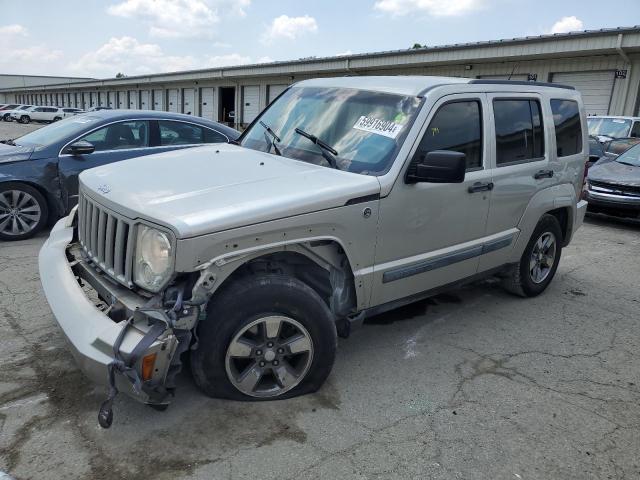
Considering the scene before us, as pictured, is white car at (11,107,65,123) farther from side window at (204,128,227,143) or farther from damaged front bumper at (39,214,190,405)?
damaged front bumper at (39,214,190,405)

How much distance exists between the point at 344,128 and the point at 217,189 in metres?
1.18

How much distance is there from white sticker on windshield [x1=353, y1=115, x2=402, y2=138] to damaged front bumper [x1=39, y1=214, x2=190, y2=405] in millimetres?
1808

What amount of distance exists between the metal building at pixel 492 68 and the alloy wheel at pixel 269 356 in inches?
233

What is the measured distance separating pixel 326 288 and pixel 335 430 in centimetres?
86

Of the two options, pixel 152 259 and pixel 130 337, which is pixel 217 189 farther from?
pixel 130 337

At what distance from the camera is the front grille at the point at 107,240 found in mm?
2803

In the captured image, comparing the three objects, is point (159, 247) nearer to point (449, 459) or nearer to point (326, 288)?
point (326, 288)

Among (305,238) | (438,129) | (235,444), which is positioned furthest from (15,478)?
(438,129)

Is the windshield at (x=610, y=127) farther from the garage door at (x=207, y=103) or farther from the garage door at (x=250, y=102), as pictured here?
the garage door at (x=207, y=103)

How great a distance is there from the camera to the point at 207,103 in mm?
37438

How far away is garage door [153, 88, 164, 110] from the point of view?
4446 centimetres

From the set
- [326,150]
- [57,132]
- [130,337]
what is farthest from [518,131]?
[57,132]

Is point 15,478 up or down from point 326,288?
down

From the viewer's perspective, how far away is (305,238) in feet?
9.71
